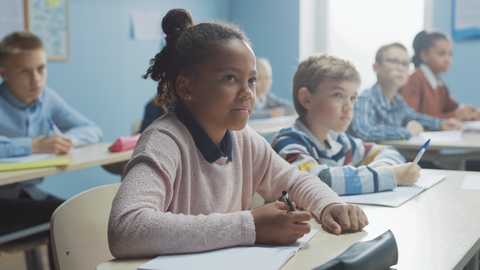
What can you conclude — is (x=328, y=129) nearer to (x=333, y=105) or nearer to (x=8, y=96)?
(x=333, y=105)

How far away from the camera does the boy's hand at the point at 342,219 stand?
1247 millimetres

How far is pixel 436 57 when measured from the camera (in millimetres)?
3939

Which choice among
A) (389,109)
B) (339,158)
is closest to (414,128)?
(389,109)

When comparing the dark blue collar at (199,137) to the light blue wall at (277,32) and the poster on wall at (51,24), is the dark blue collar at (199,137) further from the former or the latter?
the light blue wall at (277,32)

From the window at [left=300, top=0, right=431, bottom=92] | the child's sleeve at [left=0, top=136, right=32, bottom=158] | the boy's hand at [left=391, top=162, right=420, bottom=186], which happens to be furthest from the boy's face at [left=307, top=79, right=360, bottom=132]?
the window at [left=300, top=0, right=431, bottom=92]

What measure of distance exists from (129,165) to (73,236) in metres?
0.31

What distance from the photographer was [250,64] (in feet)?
4.16

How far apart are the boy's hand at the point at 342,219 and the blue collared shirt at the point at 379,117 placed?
1.49 m

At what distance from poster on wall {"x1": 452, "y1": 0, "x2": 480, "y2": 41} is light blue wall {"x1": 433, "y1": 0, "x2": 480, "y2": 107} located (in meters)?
0.04

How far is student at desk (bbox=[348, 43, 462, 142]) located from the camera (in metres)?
2.98

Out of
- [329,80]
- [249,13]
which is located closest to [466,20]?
[249,13]

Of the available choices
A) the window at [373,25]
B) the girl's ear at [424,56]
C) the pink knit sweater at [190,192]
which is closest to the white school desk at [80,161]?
the pink knit sweater at [190,192]

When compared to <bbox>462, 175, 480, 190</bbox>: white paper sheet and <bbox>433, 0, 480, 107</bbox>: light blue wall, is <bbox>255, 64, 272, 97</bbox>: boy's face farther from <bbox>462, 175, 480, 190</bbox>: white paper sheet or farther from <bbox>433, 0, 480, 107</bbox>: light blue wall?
<bbox>462, 175, 480, 190</bbox>: white paper sheet

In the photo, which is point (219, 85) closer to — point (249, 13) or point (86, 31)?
point (86, 31)
